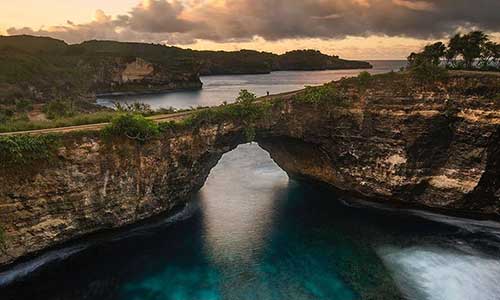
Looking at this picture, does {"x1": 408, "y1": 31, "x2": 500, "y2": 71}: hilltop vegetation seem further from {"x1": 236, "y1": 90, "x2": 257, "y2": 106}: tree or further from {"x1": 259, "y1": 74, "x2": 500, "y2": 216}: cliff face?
{"x1": 236, "y1": 90, "x2": 257, "y2": 106}: tree

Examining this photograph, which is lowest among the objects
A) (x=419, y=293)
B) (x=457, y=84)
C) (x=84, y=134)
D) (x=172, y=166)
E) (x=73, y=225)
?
(x=419, y=293)

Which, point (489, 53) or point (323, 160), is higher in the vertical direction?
point (489, 53)

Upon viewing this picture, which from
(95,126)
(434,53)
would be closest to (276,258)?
(95,126)

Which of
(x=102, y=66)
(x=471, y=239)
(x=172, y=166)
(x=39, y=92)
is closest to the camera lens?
(x=471, y=239)

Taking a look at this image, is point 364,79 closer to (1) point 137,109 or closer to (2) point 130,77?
(1) point 137,109

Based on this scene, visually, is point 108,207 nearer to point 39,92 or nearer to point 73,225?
point 73,225

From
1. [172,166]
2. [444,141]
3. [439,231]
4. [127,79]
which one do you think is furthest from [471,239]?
[127,79]
